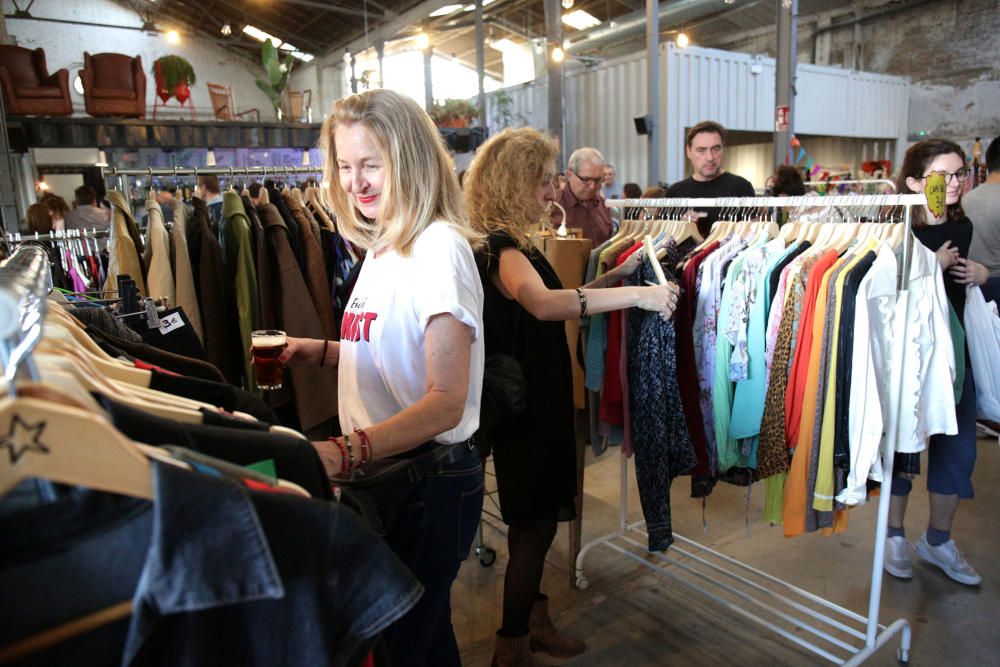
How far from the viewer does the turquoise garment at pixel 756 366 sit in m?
2.04

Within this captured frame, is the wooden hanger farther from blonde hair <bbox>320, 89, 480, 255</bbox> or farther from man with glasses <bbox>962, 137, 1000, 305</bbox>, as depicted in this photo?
man with glasses <bbox>962, 137, 1000, 305</bbox>

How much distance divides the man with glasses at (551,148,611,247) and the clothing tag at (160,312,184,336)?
2.50 m

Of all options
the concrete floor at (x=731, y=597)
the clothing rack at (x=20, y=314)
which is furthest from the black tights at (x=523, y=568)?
the clothing rack at (x=20, y=314)

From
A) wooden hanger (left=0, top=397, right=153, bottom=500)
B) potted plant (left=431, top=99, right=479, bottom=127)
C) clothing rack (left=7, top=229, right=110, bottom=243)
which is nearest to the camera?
wooden hanger (left=0, top=397, right=153, bottom=500)

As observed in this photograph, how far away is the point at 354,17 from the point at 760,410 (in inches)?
541

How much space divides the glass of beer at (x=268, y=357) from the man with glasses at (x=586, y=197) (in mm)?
2564

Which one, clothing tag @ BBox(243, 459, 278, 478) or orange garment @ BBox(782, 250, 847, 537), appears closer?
clothing tag @ BBox(243, 459, 278, 478)

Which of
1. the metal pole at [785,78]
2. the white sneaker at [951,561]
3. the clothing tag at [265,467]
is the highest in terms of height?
the metal pole at [785,78]

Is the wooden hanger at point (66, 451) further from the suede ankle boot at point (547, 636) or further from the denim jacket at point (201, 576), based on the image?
the suede ankle boot at point (547, 636)

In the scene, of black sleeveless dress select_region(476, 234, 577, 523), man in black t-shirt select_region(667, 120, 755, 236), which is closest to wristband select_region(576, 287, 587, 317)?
black sleeveless dress select_region(476, 234, 577, 523)

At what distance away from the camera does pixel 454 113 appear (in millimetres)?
8633

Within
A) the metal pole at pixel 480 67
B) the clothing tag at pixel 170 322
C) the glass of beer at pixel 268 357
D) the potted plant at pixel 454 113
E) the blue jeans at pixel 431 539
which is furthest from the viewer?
the metal pole at pixel 480 67

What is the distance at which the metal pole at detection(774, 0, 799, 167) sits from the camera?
6004mm

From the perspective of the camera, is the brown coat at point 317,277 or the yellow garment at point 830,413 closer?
the yellow garment at point 830,413
